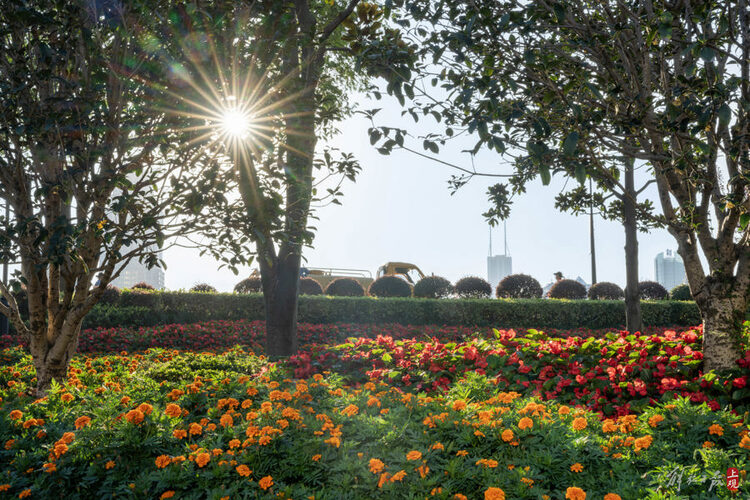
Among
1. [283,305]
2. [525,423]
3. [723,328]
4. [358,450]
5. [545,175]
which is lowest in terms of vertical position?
[358,450]

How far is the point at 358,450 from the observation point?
330 centimetres

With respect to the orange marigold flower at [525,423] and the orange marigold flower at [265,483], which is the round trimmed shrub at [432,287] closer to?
the orange marigold flower at [525,423]

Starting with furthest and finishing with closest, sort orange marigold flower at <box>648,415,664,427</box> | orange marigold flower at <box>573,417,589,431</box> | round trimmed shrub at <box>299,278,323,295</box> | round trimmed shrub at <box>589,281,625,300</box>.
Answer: round trimmed shrub at <box>589,281,625,300</box> → round trimmed shrub at <box>299,278,323,295</box> → orange marigold flower at <box>648,415,664,427</box> → orange marigold flower at <box>573,417,589,431</box>

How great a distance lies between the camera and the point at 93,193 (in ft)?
14.7

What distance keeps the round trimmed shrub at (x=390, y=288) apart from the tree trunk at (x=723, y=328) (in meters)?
12.2

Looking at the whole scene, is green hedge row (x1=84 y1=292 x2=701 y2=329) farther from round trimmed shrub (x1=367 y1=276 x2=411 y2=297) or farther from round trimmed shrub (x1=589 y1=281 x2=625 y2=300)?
round trimmed shrub (x1=589 y1=281 x2=625 y2=300)

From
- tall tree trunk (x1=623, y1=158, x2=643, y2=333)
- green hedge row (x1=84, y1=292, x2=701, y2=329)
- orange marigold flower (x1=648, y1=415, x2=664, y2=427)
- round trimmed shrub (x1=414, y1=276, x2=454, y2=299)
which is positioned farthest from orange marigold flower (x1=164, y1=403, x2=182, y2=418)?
round trimmed shrub (x1=414, y1=276, x2=454, y2=299)

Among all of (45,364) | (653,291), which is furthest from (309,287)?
(653,291)

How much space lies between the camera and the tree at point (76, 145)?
13.5 feet

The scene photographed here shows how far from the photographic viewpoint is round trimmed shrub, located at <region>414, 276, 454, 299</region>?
17328mm

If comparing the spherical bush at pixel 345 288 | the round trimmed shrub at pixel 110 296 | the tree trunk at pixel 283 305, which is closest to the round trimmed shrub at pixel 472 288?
the spherical bush at pixel 345 288

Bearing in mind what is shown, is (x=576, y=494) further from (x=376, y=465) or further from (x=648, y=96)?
(x=648, y=96)

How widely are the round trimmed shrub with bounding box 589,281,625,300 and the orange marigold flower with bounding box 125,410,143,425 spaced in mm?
18705

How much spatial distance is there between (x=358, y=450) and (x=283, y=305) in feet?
14.1
